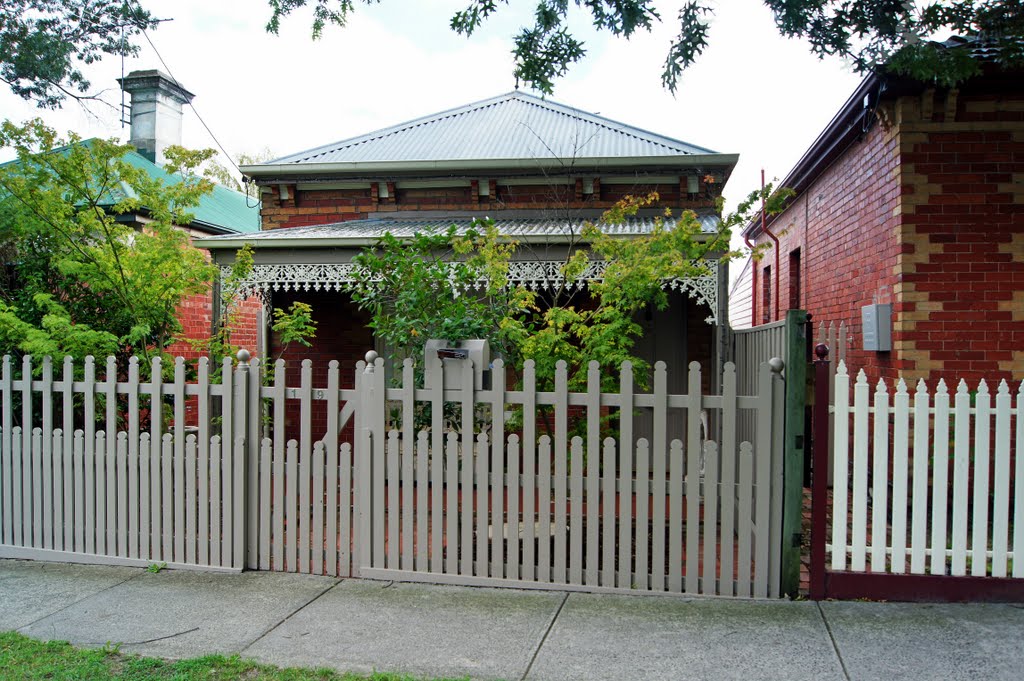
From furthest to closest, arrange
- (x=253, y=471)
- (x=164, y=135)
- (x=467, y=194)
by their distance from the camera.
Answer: (x=164, y=135)
(x=467, y=194)
(x=253, y=471)

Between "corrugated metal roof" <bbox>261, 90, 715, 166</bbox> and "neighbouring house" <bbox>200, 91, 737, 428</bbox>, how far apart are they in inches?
1.4

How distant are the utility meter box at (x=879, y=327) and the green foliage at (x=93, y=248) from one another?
19.0 ft

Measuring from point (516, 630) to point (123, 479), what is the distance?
3.00 m

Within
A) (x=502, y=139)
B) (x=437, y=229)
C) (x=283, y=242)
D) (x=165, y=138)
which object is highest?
(x=165, y=138)

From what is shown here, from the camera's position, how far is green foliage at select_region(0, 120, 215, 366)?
20.6 feet

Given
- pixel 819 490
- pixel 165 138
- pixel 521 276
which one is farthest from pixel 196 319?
pixel 819 490

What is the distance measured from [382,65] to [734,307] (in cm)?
1301

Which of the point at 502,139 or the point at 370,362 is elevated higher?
the point at 502,139

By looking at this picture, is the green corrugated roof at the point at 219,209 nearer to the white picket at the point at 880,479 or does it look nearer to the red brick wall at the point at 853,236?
the red brick wall at the point at 853,236

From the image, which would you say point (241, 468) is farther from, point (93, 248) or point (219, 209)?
point (219, 209)

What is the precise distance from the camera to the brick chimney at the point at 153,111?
14727 mm

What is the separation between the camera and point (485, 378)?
202 inches

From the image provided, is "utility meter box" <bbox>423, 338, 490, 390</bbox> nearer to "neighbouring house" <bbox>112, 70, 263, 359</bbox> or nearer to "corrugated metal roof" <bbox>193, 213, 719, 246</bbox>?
"corrugated metal roof" <bbox>193, 213, 719, 246</bbox>

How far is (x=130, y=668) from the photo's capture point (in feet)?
11.9
